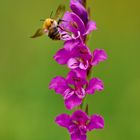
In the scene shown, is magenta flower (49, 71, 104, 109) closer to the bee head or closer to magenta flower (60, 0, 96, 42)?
magenta flower (60, 0, 96, 42)

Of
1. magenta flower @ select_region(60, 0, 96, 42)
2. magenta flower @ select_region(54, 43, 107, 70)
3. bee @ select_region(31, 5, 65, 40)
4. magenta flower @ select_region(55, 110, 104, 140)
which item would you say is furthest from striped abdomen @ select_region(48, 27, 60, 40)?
magenta flower @ select_region(55, 110, 104, 140)

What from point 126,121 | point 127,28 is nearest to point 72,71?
point 126,121

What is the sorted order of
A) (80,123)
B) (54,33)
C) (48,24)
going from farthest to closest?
1. (48,24)
2. (54,33)
3. (80,123)

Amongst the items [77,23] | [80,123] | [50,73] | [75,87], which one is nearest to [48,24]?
[77,23]

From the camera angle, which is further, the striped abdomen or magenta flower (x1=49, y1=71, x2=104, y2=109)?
the striped abdomen

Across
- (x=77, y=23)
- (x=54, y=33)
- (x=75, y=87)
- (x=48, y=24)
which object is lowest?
(x=75, y=87)

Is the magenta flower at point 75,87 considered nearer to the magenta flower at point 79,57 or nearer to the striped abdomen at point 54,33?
the magenta flower at point 79,57

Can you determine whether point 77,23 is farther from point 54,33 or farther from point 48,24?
point 48,24
